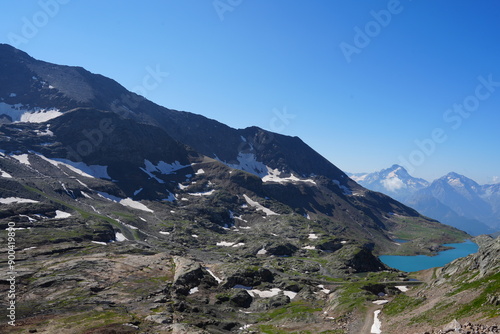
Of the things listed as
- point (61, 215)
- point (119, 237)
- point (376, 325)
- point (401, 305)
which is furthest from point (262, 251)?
point (376, 325)

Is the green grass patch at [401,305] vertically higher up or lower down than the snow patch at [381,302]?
higher up

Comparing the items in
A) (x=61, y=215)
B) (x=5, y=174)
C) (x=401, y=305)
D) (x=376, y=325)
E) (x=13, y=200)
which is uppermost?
(x=401, y=305)

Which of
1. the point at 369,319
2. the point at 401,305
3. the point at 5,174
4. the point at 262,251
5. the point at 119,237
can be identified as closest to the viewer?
the point at 369,319

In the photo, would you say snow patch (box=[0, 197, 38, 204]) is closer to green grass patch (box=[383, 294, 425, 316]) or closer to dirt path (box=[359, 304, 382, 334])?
dirt path (box=[359, 304, 382, 334])

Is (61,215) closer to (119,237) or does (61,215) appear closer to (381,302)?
(119,237)

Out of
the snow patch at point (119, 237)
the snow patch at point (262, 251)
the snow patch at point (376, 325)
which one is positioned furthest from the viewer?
the snow patch at point (262, 251)

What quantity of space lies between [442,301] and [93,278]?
85.0 metres

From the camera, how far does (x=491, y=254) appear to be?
170 ft

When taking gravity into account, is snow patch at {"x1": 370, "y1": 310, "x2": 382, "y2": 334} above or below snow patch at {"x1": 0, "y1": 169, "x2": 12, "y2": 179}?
above

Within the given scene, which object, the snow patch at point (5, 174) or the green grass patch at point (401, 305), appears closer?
the green grass patch at point (401, 305)

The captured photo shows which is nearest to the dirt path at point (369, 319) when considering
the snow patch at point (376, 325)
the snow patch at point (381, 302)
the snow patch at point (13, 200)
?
the snow patch at point (376, 325)

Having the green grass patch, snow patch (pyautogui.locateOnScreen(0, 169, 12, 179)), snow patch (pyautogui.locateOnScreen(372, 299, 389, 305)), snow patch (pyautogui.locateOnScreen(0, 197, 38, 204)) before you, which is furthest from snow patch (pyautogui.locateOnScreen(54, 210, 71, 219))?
the green grass patch

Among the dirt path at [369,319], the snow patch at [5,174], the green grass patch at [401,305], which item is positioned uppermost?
the green grass patch at [401,305]

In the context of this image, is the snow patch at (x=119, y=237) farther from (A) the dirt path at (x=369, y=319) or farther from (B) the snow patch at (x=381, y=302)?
(A) the dirt path at (x=369, y=319)
